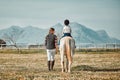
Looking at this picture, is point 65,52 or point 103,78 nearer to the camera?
point 103,78

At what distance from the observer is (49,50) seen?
68.0 ft

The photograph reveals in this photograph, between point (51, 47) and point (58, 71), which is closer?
point (58, 71)

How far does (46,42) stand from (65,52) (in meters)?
3.25

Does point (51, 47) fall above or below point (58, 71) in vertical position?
above

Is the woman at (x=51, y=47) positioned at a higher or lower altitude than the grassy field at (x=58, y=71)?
higher

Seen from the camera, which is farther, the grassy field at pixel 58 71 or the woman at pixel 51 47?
the woman at pixel 51 47

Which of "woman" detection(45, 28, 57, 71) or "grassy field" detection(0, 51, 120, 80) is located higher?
"woman" detection(45, 28, 57, 71)

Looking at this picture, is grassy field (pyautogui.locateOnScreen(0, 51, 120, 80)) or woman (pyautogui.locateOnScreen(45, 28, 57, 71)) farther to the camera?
woman (pyautogui.locateOnScreen(45, 28, 57, 71))

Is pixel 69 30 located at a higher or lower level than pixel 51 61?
higher

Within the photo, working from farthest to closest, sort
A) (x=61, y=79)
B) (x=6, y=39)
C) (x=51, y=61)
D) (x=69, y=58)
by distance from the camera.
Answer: (x=6, y=39) < (x=51, y=61) < (x=69, y=58) < (x=61, y=79)

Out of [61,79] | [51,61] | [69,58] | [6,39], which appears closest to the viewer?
[61,79]

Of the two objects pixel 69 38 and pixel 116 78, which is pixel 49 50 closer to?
pixel 69 38

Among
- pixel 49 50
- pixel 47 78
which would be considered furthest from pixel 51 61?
pixel 47 78

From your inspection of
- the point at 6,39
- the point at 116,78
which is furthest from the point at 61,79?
the point at 6,39
